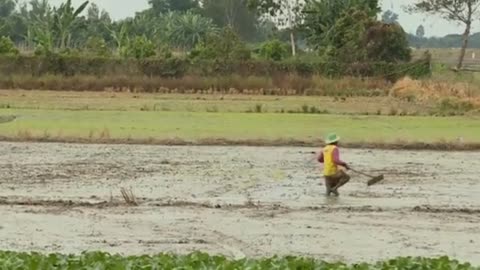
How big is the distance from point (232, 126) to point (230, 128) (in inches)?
21.1

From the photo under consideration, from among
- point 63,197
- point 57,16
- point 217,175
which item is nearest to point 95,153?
point 217,175

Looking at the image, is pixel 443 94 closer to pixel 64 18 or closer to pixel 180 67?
pixel 180 67

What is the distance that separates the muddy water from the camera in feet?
33.8

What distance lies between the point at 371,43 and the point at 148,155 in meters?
26.2

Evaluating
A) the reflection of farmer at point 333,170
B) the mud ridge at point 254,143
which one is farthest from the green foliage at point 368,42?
the reflection of farmer at point 333,170

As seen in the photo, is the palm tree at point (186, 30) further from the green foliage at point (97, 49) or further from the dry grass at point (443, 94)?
the dry grass at point (443, 94)

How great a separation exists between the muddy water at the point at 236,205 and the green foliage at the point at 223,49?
25060mm

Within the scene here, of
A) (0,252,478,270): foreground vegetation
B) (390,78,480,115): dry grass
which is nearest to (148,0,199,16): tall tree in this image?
(390,78,480,115): dry grass

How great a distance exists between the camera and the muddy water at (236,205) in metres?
10.3

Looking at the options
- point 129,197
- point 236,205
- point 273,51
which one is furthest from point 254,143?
point 273,51

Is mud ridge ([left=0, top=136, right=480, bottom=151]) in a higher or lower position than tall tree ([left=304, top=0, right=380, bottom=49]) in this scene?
lower

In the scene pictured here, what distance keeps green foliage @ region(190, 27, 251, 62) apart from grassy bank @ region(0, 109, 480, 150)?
15726 mm

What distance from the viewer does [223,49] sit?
45.9m

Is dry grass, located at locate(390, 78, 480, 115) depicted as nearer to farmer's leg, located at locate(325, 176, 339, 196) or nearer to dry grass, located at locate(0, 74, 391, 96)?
dry grass, located at locate(0, 74, 391, 96)
